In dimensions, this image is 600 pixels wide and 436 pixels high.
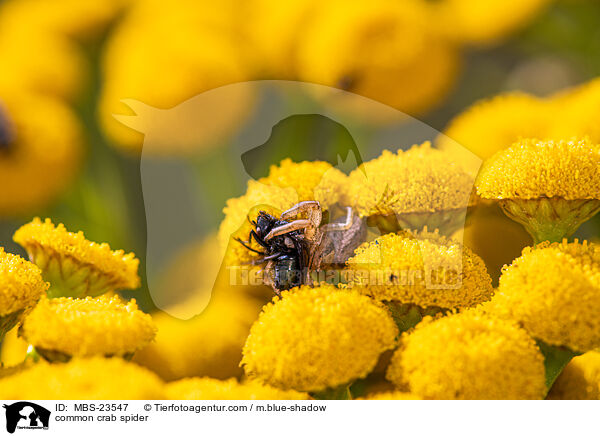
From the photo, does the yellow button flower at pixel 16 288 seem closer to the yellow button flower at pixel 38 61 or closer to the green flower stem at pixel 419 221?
the yellow button flower at pixel 38 61

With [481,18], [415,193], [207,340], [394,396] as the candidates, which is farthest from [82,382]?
[481,18]

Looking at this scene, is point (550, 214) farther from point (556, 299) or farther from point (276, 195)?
point (276, 195)

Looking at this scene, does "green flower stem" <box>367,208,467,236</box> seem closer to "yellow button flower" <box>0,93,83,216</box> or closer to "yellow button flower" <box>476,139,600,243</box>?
"yellow button flower" <box>476,139,600,243</box>

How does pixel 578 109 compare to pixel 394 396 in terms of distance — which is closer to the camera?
pixel 394 396
